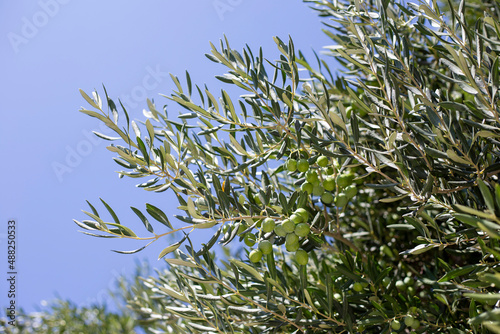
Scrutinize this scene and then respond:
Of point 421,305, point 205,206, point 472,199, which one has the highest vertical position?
point 205,206

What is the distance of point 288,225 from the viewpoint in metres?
1.31

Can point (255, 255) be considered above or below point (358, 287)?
above

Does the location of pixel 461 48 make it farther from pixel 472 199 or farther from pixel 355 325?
pixel 355 325

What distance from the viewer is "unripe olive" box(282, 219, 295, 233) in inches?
51.8

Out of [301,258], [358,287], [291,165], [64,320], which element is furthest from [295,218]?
[64,320]

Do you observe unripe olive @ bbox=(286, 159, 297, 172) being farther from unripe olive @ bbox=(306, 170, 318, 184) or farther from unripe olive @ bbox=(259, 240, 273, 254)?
unripe olive @ bbox=(259, 240, 273, 254)

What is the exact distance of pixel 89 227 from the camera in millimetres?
1358

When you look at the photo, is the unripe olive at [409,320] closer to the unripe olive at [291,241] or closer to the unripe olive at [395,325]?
the unripe olive at [395,325]

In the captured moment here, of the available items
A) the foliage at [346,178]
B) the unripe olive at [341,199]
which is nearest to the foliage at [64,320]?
the foliage at [346,178]

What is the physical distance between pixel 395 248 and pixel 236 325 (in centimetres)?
95

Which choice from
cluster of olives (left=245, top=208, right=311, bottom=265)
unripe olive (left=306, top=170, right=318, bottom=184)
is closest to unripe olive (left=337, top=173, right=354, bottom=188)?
unripe olive (left=306, top=170, right=318, bottom=184)

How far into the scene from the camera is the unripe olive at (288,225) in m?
1.31

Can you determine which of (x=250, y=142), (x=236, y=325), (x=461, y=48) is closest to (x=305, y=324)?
(x=236, y=325)

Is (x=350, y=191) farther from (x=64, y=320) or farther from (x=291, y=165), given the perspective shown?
(x=64, y=320)
